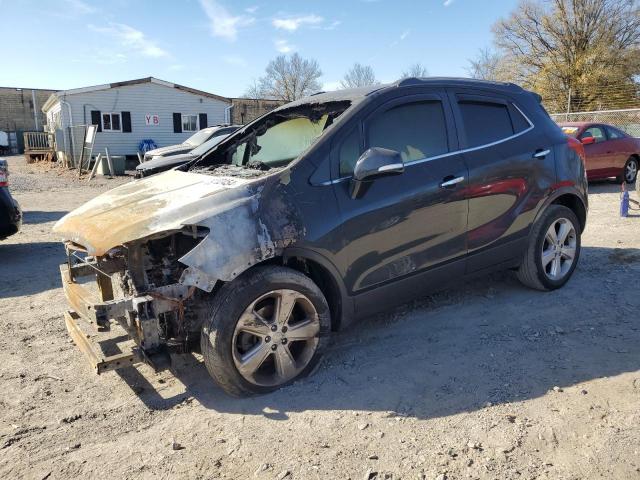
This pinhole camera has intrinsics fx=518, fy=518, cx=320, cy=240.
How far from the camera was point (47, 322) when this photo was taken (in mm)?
4809

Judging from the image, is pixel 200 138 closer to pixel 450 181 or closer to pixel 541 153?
pixel 541 153

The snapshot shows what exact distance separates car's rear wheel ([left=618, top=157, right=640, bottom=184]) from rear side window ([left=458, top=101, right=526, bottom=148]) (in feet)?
31.4

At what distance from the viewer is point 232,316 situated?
3129mm

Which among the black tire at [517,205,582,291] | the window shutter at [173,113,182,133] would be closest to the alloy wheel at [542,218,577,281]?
the black tire at [517,205,582,291]

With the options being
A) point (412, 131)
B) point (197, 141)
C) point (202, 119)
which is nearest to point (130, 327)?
point (412, 131)

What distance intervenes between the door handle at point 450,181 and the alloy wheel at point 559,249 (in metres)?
1.33

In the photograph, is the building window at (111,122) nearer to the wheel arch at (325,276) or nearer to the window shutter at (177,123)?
the window shutter at (177,123)

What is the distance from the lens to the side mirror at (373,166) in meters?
3.44

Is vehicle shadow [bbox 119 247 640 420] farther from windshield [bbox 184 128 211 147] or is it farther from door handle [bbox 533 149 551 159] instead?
windshield [bbox 184 128 211 147]

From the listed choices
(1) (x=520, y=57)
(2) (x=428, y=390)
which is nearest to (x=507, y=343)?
(2) (x=428, y=390)

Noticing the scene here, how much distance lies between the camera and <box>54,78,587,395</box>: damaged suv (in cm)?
316

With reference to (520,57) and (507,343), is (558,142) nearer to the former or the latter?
(507,343)

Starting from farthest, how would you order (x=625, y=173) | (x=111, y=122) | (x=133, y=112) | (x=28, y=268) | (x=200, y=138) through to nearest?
1. (x=133, y=112)
2. (x=111, y=122)
3. (x=200, y=138)
4. (x=625, y=173)
5. (x=28, y=268)

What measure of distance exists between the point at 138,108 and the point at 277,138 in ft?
81.9
